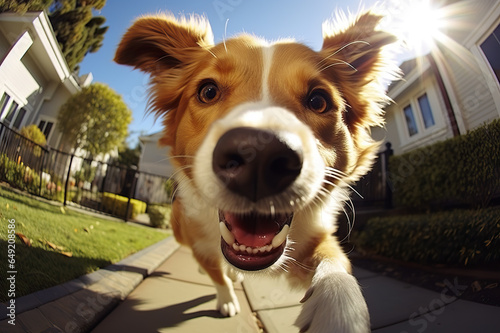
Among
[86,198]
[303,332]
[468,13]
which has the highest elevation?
[468,13]

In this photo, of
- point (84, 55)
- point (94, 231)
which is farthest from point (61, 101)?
point (94, 231)

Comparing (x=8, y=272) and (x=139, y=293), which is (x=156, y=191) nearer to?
(x=139, y=293)

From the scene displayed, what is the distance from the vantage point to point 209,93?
1.99m

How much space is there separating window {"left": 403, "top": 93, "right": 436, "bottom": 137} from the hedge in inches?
3.6

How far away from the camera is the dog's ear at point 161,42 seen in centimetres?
181

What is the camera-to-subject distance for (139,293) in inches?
95.3

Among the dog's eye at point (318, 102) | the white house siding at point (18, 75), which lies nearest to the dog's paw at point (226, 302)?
the dog's eye at point (318, 102)

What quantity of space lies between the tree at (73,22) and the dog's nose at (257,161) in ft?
2.50

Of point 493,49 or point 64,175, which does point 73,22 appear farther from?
point 493,49

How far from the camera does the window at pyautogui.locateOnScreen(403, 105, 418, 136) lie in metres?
1.22

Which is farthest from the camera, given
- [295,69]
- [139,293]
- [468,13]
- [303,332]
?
[139,293]

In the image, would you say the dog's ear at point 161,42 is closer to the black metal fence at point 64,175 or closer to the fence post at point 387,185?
the black metal fence at point 64,175

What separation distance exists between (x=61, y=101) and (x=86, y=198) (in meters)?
0.52

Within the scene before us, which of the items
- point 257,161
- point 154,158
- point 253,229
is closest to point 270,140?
point 257,161
